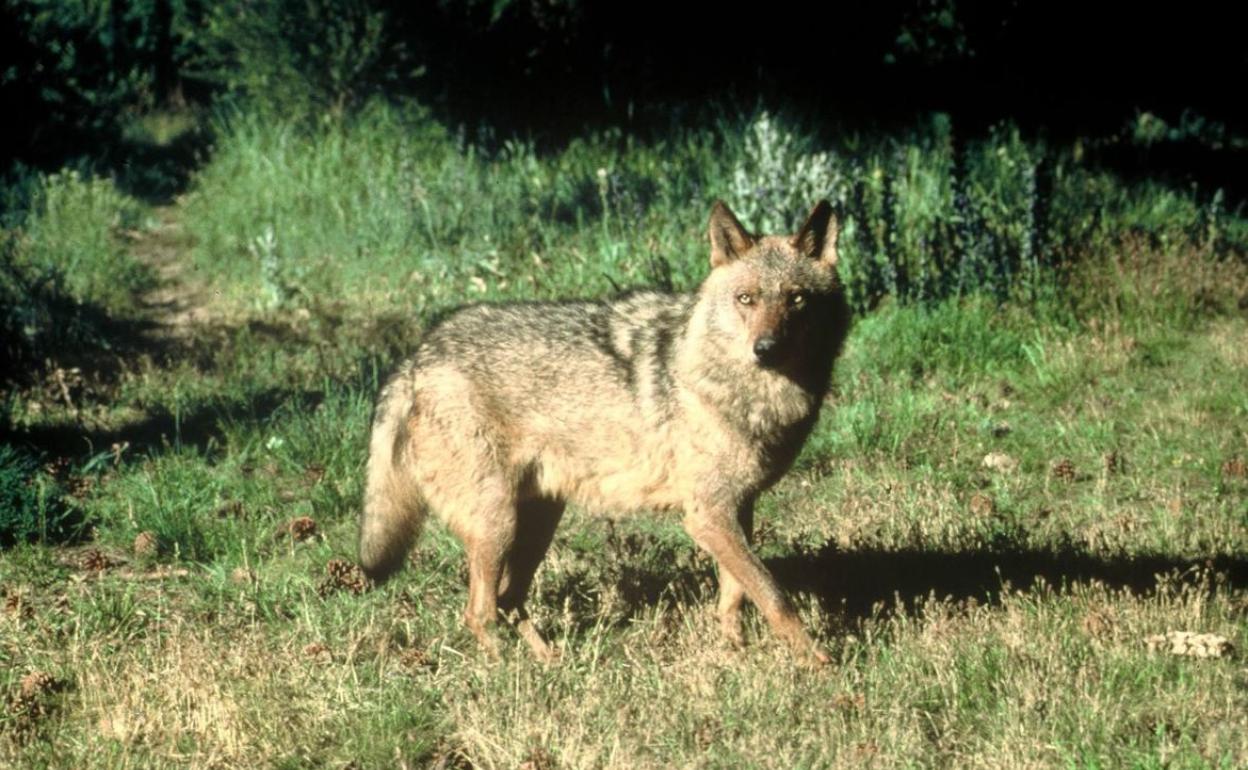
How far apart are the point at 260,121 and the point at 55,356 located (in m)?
6.40

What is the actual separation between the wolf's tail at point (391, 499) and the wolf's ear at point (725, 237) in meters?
1.36

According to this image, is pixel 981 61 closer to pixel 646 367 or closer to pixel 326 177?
pixel 326 177

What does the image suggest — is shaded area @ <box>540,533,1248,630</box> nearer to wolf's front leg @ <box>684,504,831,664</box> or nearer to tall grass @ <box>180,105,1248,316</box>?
wolf's front leg @ <box>684,504,831,664</box>

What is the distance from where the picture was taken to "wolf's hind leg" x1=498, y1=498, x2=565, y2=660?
538cm

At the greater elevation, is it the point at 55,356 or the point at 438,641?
the point at 438,641

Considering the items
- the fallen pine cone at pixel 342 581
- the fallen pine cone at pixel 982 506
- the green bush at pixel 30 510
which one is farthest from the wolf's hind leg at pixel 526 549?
the green bush at pixel 30 510

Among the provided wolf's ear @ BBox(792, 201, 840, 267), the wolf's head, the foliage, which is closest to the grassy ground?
the wolf's head

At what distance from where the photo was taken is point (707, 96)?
13867mm

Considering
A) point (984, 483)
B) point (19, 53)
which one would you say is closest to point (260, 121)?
point (19, 53)

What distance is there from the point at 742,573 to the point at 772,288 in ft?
3.49

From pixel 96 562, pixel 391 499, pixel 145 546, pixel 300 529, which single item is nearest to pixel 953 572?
pixel 391 499

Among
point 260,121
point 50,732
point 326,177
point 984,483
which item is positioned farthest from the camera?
point 260,121

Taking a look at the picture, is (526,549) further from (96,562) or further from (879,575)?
(96,562)

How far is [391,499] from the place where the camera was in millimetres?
5234
